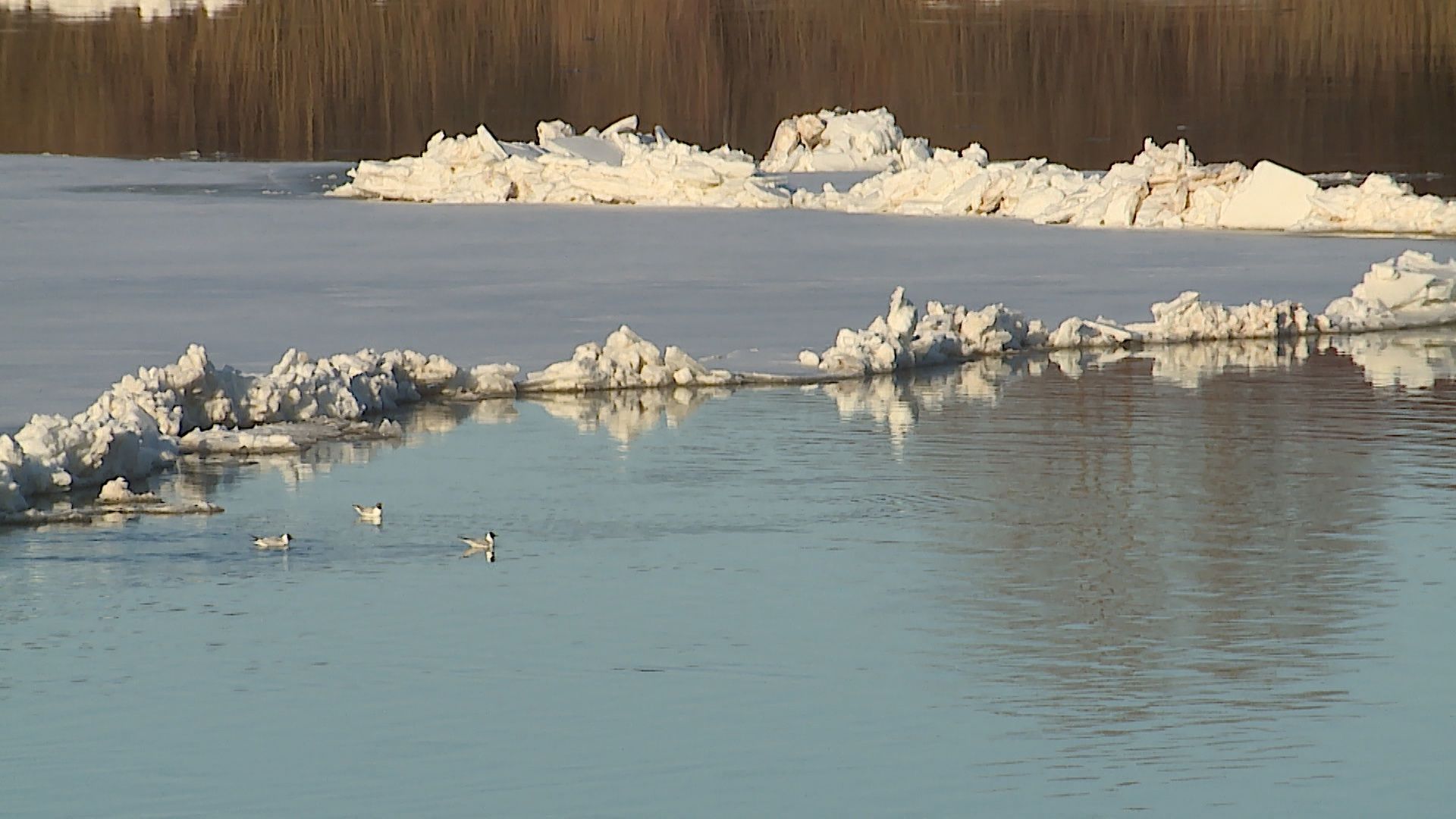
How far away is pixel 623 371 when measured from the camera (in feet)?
36.6

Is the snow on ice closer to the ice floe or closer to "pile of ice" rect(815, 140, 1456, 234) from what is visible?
"pile of ice" rect(815, 140, 1456, 234)

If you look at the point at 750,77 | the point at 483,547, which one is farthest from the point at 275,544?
Answer: the point at 750,77

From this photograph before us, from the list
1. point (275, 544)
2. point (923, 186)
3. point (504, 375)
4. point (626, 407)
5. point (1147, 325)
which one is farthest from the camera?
point (923, 186)

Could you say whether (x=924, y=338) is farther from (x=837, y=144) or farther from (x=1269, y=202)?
(x=837, y=144)

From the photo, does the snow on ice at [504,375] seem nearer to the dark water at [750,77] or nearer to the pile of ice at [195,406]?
the pile of ice at [195,406]

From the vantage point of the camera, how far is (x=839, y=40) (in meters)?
41.4

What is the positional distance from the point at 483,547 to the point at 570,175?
13.2 meters

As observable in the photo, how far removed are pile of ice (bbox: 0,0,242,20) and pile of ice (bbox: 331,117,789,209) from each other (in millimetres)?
30887

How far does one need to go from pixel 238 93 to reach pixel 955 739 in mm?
30113

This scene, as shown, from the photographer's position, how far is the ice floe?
59.9ft

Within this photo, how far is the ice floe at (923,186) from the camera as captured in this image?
1827cm

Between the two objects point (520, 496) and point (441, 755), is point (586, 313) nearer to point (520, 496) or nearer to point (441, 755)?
point (520, 496)

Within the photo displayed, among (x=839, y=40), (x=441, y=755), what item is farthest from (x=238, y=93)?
(x=441, y=755)

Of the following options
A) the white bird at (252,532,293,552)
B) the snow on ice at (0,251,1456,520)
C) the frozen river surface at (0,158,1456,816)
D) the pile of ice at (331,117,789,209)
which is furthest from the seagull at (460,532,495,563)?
the pile of ice at (331,117,789,209)
